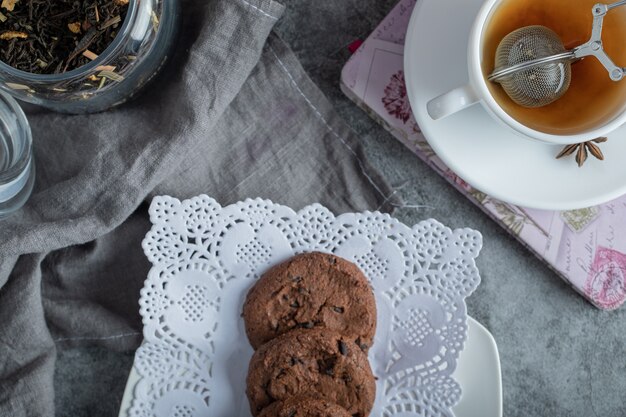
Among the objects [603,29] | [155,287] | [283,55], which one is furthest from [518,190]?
[155,287]

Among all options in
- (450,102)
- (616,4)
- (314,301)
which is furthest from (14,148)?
(616,4)

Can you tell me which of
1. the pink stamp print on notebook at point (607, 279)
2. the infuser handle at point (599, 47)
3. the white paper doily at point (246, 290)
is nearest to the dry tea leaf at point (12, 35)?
the white paper doily at point (246, 290)

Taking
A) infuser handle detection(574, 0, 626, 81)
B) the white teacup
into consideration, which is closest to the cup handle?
the white teacup

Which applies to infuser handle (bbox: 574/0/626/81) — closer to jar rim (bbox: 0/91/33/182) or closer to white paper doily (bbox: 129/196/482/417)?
white paper doily (bbox: 129/196/482/417)

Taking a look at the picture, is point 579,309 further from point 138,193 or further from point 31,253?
point 31,253

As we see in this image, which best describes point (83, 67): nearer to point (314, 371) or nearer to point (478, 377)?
point (314, 371)

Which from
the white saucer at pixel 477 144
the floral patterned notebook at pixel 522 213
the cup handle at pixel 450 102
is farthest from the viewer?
the floral patterned notebook at pixel 522 213

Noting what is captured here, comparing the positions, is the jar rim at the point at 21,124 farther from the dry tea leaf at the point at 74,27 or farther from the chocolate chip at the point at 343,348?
the chocolate chip at the point at 343,348
